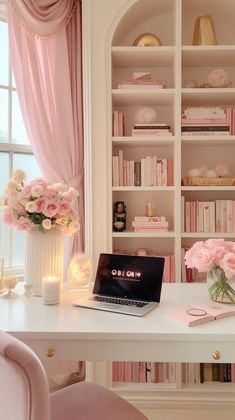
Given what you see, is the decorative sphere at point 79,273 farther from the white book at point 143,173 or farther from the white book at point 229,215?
the white book at point 229,215

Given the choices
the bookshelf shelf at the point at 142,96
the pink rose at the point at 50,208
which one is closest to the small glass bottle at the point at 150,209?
the bookshelf shelf at the point at 142,96

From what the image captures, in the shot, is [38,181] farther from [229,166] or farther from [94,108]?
[229,166]

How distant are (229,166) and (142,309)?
1.48m

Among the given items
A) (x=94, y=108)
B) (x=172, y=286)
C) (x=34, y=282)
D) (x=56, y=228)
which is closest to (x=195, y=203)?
(x=172, y=286)

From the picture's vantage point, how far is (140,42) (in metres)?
2.21

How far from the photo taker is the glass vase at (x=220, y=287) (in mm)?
1430

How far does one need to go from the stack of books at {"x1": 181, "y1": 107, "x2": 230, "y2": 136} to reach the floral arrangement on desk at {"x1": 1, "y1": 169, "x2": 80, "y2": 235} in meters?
1.01

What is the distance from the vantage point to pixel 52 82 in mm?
2234

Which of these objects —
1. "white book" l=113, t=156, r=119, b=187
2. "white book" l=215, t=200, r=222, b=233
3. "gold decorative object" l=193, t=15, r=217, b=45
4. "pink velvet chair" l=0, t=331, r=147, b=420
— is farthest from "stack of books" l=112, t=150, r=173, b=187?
"pink velvet chair" l=0, t=331, r=147, b=420

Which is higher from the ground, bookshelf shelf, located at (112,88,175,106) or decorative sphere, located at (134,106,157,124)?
bookshelf shelf, located at (112,88,175,106)

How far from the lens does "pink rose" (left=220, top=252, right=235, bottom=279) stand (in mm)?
1335

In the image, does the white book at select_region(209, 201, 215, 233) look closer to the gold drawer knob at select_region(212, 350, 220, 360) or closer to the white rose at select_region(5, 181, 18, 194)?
the gold drawer knob at select_region(212, 350, 220, 360)

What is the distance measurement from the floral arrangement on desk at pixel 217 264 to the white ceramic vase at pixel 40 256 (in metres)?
0.62

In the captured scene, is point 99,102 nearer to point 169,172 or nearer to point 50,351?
point 169,172
